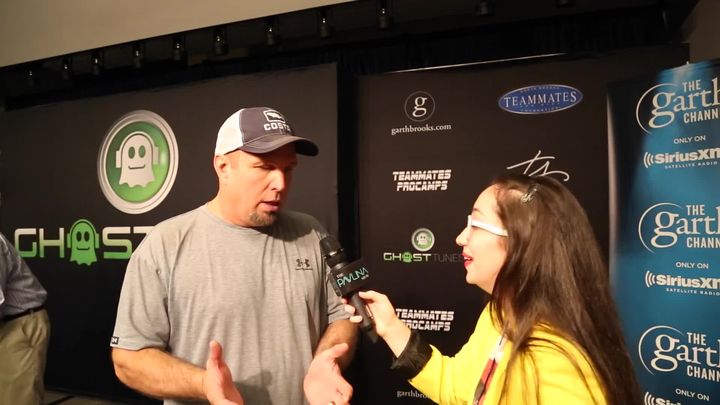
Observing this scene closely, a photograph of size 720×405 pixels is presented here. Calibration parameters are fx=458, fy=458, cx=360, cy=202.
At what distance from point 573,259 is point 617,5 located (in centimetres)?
280

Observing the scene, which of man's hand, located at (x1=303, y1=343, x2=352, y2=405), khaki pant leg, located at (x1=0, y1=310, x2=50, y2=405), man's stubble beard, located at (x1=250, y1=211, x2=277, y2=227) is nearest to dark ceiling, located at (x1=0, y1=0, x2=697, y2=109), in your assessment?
man's stubble beard, located at (x1=250, y1=211, x2=277, y2=227)

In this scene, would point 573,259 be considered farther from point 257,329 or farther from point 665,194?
point 665,194

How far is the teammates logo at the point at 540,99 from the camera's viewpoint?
106 inches

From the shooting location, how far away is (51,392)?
3832 mm

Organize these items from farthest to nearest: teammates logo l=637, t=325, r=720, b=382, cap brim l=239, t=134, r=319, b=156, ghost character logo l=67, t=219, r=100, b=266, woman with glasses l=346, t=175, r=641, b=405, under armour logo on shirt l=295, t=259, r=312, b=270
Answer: ghost character logo l=67, t=219, r=100, b=266 < teammates logo l=637, t=325, r=720, b=382 < under armour logo on shirt l=295, t=259, r=312, b=270 < cap brim l=239, t=134, r=319, b=156 < woman with glasses l=346, t=175, r=641, b=405

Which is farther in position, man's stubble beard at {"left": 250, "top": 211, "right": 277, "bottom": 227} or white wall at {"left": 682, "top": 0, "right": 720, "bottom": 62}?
white wall at {"left": 682, "top": 0, "right": 720, "bottom": 62}

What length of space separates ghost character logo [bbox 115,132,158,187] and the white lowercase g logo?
6.40 feet

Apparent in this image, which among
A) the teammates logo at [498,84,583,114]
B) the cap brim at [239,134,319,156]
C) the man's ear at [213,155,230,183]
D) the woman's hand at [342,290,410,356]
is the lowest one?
the woman's hand at [342,290,410,356]

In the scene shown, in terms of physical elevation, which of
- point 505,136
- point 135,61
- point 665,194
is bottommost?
point 665,194

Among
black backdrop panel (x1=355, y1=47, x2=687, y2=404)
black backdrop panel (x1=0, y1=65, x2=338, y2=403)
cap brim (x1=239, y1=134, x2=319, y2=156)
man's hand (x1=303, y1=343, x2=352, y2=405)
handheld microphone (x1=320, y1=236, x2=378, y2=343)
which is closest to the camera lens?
man's hand (x1=303, y1=343, x2=352, y2=405)

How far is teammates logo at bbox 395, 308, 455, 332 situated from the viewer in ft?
9.45

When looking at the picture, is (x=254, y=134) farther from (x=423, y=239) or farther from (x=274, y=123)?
(x=423, y=239)

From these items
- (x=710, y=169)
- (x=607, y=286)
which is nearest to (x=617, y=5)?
(x=710, y=169)

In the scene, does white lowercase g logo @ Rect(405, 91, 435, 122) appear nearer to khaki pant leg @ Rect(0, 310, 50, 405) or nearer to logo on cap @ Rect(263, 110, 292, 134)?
logo on cap @ Rect(263, 110, 292, 134)
